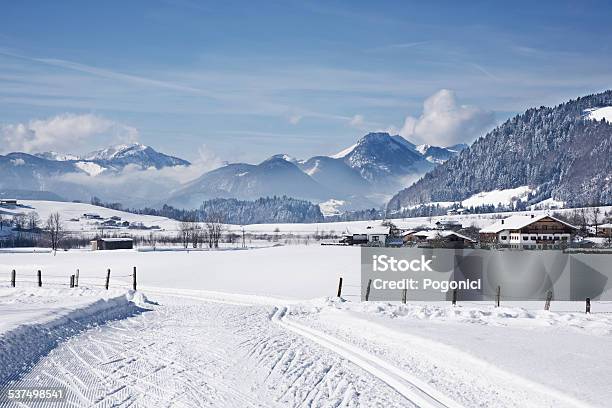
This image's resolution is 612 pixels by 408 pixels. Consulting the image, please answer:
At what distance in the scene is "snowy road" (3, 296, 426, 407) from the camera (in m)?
10.5

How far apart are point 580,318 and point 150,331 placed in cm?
1481

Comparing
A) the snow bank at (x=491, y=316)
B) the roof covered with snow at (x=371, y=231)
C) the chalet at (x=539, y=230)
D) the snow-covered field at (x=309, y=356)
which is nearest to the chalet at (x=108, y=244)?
the roof covered with snow at (x=371, y=231)

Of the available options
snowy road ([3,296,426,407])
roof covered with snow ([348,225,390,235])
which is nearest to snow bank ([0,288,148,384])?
snowy road ([3,296,426,407])

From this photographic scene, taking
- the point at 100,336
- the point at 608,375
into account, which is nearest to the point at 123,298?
the point at 100,336

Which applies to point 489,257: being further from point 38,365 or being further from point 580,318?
point 38,365

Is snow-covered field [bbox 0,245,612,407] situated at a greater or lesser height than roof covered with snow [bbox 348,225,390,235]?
greater

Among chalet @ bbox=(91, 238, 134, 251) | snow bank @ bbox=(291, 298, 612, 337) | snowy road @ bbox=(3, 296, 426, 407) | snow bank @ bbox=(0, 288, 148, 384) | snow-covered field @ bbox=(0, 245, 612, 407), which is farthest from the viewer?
chalet @ bbox=(91, 238, 134, 251)

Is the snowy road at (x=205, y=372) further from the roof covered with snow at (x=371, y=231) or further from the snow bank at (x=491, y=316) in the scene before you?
the roof covered with snow at (x=371, y=231)

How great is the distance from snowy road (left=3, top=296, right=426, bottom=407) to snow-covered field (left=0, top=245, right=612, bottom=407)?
0.03 metres

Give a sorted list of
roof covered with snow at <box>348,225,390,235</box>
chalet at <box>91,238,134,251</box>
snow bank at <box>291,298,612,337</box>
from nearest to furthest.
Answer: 1. snow bank at <box>291,298,612,337</box>
2. chalet at <box>91,238,134,251</box>
3. roof covered with snow at <box>348,225,390,235</box>

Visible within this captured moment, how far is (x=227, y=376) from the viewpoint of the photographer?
39.8ft

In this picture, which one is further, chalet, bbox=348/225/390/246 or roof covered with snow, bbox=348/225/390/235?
roof covered with snow, bbox=348/225/390/235

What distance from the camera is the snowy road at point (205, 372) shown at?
10.5 m

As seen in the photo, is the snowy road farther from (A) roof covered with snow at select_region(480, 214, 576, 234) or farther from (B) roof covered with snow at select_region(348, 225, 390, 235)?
(B) roof covered with snow at select_region(348, 225, 390, 235)
